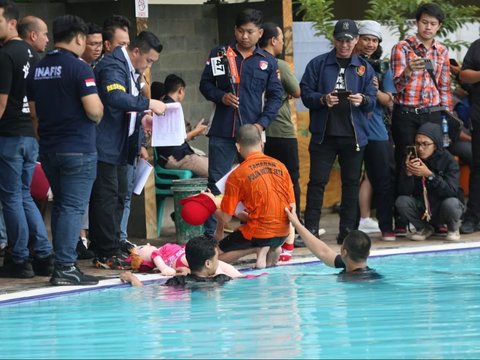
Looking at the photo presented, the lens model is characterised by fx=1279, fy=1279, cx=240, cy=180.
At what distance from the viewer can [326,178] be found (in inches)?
470

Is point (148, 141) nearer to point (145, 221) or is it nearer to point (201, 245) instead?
point (145, 221)

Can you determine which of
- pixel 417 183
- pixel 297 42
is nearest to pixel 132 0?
pixel 297 42

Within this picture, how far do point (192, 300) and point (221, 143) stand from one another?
276cm

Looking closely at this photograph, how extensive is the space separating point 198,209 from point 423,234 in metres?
2.77

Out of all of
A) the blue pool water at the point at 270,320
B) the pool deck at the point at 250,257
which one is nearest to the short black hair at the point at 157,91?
the pool deck at the point at 250,257

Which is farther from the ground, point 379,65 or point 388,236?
point 379,65

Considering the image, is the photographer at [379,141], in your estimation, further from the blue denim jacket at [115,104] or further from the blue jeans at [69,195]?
the blue jeans at [69,195]

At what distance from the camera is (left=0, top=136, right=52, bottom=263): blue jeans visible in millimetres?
9812

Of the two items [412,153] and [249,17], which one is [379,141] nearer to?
[412,153]

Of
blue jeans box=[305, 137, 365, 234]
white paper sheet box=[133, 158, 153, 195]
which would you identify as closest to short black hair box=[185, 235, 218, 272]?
white paper sheet box=[133, 158, 153, 195]

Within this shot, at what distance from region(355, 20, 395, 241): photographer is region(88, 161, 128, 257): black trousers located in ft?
9.22

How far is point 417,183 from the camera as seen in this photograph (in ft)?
39.9

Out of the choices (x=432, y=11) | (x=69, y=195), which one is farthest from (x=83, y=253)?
(x=432, y=11)

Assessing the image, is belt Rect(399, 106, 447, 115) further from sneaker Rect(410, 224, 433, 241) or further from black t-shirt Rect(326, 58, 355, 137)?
sneaker Rect(410, 224, 433, 241)
